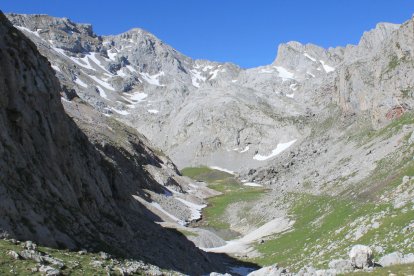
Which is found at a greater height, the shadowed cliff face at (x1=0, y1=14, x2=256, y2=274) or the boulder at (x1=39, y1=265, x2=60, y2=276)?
the shadowed cliff face at (x1=0, y1=14, x2=256, y2=274)

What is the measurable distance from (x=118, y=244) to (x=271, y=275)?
42.5 feet

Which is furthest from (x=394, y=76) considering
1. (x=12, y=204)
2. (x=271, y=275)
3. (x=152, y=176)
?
(x=12, y=204)

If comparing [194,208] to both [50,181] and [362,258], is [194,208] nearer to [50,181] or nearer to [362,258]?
[50,181]

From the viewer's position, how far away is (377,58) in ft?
471

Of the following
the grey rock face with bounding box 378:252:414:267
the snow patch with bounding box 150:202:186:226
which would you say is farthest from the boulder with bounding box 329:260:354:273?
the snow patch with bounding box 150:202:186:226

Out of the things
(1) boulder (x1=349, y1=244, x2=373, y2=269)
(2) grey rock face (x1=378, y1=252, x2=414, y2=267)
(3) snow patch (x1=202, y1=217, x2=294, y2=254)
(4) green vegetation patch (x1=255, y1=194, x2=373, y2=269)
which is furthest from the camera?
(3) snow patch (x1=202, y1=217, x2=294, y2=254)

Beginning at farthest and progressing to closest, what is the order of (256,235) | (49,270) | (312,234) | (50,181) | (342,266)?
(256,235), (312,234), (50,181), (342,266), (49,270)

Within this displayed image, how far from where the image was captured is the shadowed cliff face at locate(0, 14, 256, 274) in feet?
99.2

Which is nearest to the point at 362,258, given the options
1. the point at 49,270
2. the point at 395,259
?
the point at 395,259

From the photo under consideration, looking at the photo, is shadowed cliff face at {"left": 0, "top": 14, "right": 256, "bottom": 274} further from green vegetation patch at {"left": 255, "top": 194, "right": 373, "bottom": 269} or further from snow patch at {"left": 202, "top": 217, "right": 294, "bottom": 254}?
snow patch at {"left": 202, "top": 217, "right": 294, "bottom": 254}

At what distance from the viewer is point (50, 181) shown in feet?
119

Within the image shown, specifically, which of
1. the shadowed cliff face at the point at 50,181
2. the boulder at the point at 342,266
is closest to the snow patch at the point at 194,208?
the shadowed cliff face at the point at 50,181

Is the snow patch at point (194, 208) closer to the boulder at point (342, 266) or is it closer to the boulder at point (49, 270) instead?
the boulder at point (342, 266)

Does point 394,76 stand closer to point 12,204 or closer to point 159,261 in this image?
point 159,261
